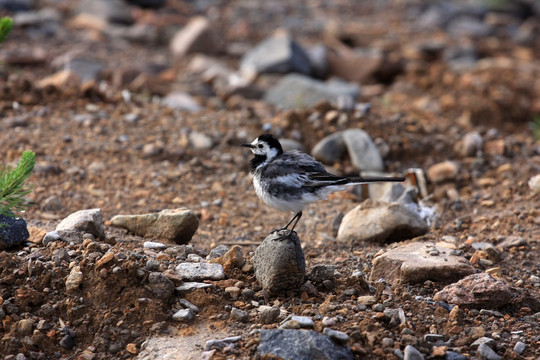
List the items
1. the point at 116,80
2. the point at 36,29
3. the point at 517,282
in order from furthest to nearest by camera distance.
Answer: the point at 36,29
the point at 116,80
the point at 517,282

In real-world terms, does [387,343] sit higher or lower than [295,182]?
lower

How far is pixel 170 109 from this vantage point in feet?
31.2

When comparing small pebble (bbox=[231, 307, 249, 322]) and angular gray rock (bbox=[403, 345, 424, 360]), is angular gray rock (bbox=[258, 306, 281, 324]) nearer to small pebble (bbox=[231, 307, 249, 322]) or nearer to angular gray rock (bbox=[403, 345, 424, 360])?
small pebble (bbox=[231, 307, 249, 322])

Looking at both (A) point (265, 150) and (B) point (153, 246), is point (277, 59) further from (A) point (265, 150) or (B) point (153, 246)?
(B) point (153, 246)

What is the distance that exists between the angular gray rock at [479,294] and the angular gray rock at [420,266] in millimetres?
252

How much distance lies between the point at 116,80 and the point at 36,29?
12.2 feet

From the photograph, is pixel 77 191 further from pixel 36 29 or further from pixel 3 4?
pixel 3 4

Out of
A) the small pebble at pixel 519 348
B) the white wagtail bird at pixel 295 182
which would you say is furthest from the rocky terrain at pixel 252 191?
the white wagtail bird at pixel 295 182

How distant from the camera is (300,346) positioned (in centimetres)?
398

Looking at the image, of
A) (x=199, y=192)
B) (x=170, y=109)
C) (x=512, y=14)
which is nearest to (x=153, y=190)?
(x=199, y=192)

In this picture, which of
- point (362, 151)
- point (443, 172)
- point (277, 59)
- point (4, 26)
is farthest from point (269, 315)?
point (277, 59)

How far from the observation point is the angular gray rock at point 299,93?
1038 centimetres

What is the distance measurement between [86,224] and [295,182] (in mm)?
1726

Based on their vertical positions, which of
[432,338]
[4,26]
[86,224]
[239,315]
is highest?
[4,26]
